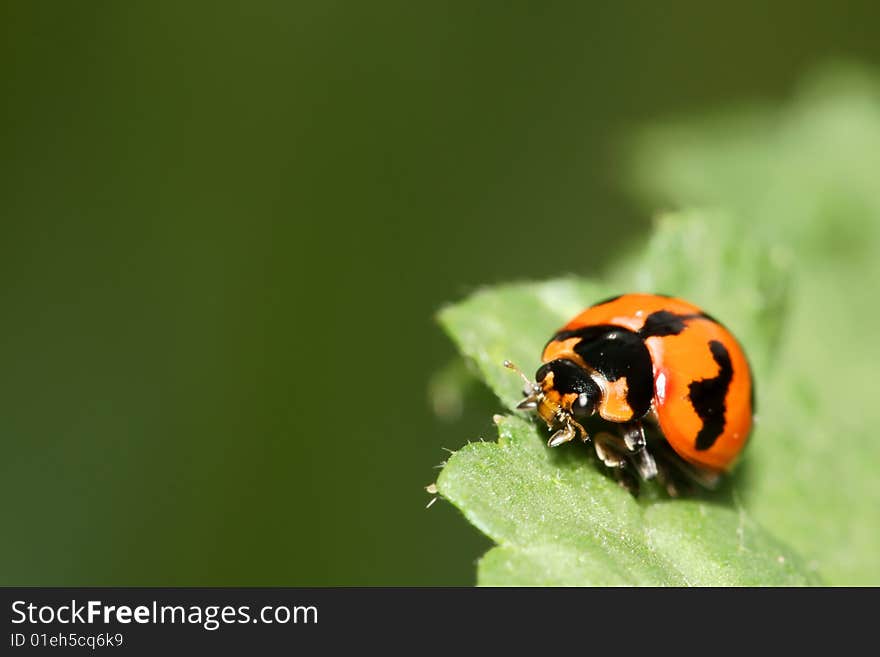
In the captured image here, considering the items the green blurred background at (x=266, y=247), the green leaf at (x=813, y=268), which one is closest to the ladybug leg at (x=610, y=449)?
the green leaf at (x=813, y=268)

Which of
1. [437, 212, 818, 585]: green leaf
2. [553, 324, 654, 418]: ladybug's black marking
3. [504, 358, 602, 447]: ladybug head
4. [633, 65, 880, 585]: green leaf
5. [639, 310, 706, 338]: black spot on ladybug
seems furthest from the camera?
[633, 65, 880, 585]: green leaf

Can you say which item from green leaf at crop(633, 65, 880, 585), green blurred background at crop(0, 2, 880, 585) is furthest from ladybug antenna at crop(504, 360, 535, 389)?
green blurred background at crop(0, 2, 880, 585)

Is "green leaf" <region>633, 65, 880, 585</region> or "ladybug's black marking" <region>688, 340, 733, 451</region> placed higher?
"green leaf" <region>633, 65, 880, 585</region>

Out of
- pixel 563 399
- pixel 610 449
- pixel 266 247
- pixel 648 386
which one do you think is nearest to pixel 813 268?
pixel 648 386

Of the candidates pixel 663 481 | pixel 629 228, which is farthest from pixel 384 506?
pixel 663 481

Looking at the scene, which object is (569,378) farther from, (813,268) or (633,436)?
(813,268)

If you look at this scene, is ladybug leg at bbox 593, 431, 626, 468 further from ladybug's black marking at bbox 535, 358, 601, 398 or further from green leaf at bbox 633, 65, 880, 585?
green leaf at bbox 633, 65, 880, 585

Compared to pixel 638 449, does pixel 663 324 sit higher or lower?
higher

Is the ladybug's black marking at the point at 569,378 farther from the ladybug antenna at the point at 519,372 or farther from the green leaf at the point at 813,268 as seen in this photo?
the green leaf at the point at 813,268
